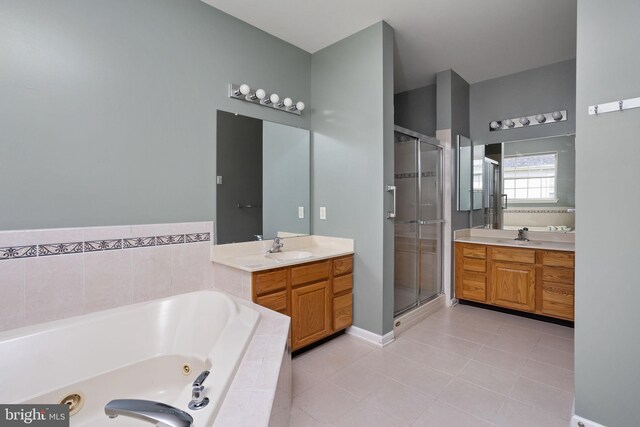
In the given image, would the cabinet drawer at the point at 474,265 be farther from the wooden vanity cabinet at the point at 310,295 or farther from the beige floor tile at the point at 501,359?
the wooden vanity cabinet at the point at 310,295

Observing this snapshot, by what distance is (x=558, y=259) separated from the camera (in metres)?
3.02

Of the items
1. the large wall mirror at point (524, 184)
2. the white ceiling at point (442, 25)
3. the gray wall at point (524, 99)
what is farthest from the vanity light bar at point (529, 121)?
the white ceiling at point (442, 25)

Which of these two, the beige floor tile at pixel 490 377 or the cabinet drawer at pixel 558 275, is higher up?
the cabinet drawer at pixel 558 275

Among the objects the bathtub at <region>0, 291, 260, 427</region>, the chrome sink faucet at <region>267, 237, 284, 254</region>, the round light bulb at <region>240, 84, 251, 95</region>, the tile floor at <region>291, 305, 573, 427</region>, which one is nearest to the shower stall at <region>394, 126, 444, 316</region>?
the tile floor at <region>291, 305, 573, 427</region>

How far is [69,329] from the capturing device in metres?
1.62

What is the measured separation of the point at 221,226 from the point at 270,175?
71 centimetres

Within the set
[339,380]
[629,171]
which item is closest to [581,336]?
[629,171]

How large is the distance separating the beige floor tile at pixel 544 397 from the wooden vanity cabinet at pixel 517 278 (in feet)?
4.28

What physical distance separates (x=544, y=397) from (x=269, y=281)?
1.94 m

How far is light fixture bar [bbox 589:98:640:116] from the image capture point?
1.49m

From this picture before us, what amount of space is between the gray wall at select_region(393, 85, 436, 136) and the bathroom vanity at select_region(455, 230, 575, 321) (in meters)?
1.62

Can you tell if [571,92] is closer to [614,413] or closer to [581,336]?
[581,336]

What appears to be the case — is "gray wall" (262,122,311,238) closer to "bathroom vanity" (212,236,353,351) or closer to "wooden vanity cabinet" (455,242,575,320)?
"bathroom vanity" (212,236,353,351)

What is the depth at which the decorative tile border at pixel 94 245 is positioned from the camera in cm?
164
